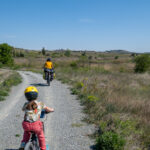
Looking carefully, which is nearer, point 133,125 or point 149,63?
point 133,125

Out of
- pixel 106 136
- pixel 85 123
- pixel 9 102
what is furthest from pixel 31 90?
pixel 9 102

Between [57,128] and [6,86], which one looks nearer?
[57,128]

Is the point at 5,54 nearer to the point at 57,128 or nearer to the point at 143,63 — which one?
the point at 143,63

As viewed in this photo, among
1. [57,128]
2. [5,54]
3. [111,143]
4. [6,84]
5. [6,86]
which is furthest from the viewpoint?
[5,54]

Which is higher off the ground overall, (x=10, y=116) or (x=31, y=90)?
(x=31, y=90)

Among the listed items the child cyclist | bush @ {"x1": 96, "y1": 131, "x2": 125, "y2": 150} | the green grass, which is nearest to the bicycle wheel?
the child cyclist

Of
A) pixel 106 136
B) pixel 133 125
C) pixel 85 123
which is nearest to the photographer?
pixel 106 136

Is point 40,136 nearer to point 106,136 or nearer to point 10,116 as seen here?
point 106,136

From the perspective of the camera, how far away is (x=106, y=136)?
4.44 m

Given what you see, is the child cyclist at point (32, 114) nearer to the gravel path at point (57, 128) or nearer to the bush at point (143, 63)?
the gravel path at point (57, 128)

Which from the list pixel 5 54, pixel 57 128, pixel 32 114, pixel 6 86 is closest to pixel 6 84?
pixel 6 86

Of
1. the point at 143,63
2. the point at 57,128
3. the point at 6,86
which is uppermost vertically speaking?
the point at 143,63

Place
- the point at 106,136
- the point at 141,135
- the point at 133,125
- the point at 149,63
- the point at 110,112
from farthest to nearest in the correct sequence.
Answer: the point at 149,63 < the point at 110,112 < the point at 133,125 < the point at 141,135 < the point at 106,136

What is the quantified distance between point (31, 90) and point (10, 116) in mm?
4029
